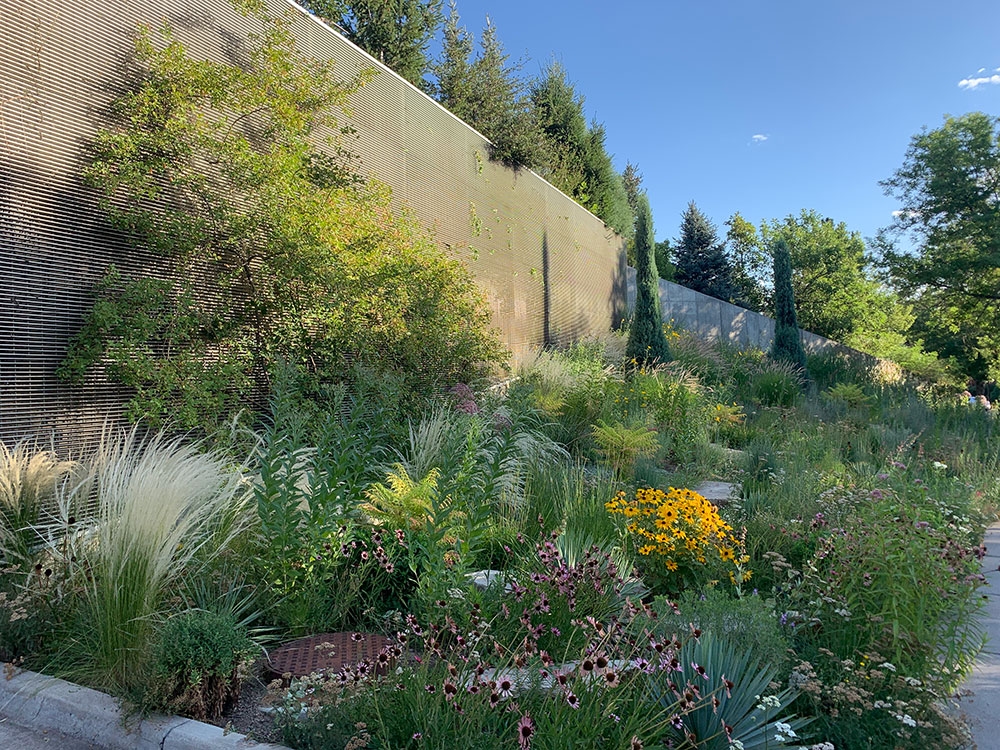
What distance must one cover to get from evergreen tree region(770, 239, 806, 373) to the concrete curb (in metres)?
12.4

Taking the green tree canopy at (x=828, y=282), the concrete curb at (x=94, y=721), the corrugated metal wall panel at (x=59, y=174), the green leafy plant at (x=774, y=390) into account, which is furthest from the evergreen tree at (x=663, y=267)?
the concrete curb at (x=94, y=721)

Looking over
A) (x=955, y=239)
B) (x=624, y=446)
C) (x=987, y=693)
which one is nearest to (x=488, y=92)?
(x=624, y=446)

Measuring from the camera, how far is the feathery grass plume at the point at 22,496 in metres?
3.01

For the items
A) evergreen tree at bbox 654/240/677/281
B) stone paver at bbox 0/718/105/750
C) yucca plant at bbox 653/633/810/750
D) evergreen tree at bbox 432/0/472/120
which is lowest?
stone paver at bbox 0/718/105/750

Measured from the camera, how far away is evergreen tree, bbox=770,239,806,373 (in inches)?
524

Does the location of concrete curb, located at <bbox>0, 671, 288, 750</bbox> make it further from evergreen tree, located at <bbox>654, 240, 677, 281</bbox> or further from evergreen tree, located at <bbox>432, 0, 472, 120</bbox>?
evergreen tree, located at <bbox>654, 240, 677, 281</bbox>

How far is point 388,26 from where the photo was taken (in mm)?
10516

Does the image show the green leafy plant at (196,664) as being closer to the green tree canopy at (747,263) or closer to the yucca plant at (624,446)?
the yucca plant at (624,446)

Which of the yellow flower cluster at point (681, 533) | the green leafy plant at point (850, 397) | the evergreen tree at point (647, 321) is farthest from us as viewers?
the evergreen tree at point (647, 321)

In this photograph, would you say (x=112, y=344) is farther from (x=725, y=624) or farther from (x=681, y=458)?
(x=681, y=458)

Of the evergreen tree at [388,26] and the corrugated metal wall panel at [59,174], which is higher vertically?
the evergreen tree at [388,26]

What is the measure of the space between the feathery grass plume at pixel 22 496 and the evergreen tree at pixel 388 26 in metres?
8.93

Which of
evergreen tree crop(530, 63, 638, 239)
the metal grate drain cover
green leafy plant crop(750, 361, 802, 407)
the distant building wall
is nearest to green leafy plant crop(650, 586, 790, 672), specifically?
the metal grate drain cover

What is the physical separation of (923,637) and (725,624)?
75 cm
